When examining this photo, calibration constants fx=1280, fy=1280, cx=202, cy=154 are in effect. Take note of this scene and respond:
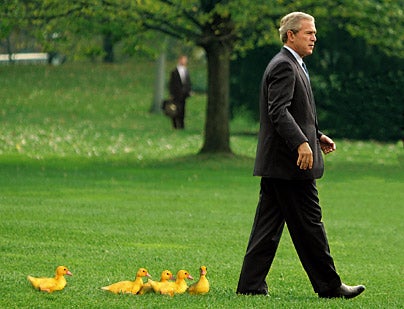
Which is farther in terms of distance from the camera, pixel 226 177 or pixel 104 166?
pixel 104 166

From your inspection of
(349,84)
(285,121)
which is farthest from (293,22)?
(349,84)

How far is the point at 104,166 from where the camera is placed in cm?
2153

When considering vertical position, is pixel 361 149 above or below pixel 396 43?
below

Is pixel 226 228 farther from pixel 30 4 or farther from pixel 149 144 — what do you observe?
pixel 149 144

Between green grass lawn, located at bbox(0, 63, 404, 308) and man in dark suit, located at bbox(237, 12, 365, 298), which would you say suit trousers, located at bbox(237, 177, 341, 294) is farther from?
green grass lawn, located at bbox(0, 63, 404, 308)

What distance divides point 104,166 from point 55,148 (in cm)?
409

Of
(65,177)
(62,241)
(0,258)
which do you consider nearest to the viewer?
(0,258)

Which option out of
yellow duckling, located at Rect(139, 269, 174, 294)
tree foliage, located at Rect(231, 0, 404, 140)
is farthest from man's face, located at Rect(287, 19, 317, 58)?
tree foliage, located at Rect(231, 0, 404, 140)

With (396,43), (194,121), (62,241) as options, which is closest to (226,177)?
(396,43)

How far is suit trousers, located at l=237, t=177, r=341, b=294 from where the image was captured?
849 cm

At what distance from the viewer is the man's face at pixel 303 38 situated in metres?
8.41

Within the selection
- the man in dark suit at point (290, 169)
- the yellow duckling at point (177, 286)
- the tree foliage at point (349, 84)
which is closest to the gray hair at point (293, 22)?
the man in dark suit at point (290, 169)

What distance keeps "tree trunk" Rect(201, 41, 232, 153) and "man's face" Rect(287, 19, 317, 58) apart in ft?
46.2

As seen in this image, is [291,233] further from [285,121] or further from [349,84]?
[349,84]
